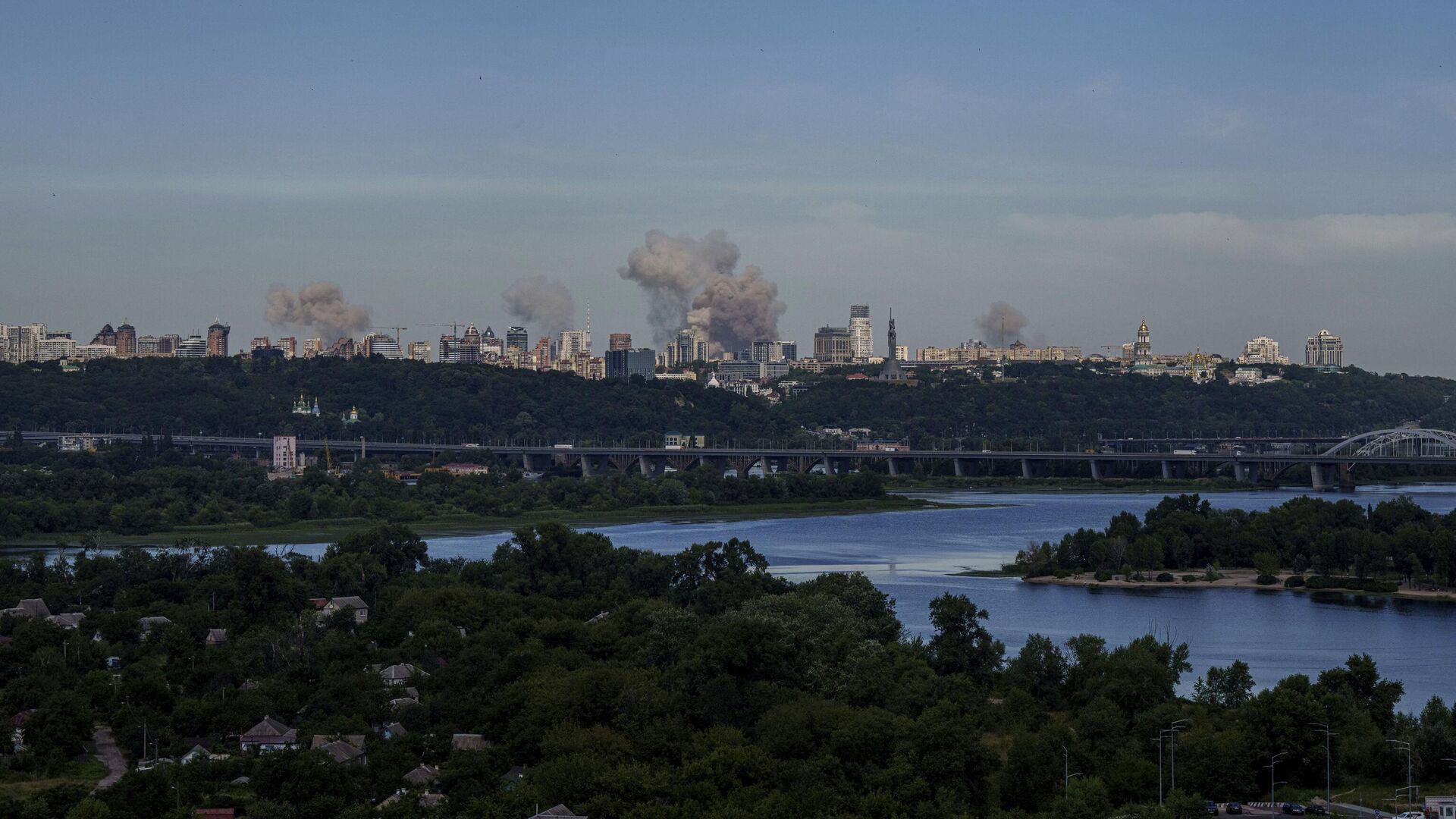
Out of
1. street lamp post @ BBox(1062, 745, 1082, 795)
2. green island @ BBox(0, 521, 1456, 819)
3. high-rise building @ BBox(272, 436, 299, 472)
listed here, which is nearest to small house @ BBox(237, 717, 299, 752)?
green island @ BBox(0, 521, 1456, 819)

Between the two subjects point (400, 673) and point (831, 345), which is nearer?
point (400, 673)

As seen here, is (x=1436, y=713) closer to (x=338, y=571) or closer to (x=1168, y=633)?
(x=1168, y=633)

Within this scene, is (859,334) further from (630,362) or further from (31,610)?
(31,610)

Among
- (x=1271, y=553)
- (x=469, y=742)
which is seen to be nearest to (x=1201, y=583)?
(x=1271, y=553)

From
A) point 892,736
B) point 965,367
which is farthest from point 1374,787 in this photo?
point 965,367

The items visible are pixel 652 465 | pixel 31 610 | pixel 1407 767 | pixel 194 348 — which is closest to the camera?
pixel 1407 767

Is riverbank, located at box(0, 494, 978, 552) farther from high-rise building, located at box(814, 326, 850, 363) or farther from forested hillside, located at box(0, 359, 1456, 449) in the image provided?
high-rise building, located at box(814, 326, 850, 363)
